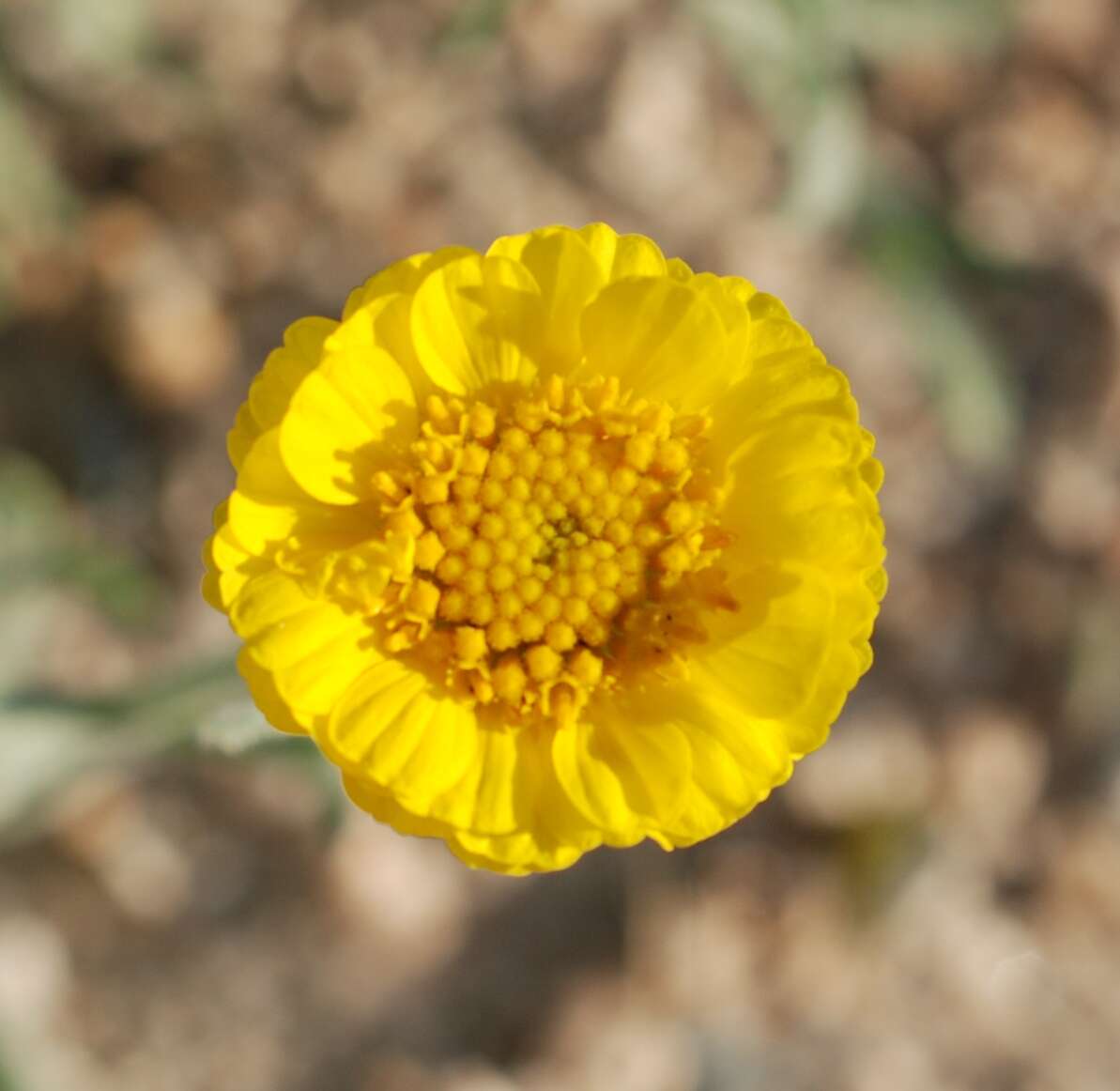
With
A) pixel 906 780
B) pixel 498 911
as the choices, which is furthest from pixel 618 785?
pixel 906 780

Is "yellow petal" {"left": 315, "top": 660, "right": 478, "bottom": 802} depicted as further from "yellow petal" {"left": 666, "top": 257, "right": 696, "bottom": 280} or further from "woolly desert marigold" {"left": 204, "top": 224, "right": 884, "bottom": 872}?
"yellow petal" {"left": 666, "top": 257, "right": 696, "bottom": 280}

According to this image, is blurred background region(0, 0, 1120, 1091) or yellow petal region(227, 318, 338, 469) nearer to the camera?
yellow petal region(227, 318, 338, 469)

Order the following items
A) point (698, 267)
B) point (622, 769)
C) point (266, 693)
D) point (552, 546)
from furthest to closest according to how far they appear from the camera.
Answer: point (698, 267)
point (552, 546)
point (622, 769)
point (266, 693)

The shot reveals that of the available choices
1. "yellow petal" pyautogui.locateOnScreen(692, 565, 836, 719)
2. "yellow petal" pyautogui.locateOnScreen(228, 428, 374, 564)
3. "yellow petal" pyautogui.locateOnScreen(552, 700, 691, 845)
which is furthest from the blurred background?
"yellow petal" pyautogui.locateOnScreen(692, 565, 836, 719)

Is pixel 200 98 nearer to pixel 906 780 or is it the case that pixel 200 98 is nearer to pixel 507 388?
pixel 507 388

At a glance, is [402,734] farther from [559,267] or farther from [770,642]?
[559,267]

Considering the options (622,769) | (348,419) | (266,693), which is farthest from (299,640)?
(622,769)

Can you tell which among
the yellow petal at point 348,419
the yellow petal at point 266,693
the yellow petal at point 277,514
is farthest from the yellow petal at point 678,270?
the yellow petal at point 266,693

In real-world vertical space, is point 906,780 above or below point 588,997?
above
